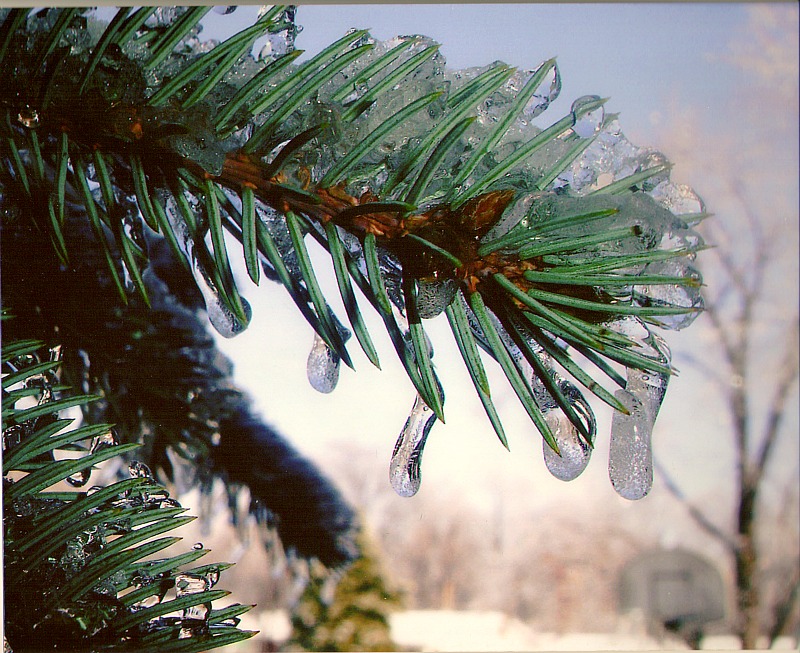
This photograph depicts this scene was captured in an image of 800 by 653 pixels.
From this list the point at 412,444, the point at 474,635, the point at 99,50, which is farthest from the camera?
the point at 474,635

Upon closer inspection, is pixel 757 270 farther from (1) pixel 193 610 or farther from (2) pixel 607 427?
(1) pixel 193 610

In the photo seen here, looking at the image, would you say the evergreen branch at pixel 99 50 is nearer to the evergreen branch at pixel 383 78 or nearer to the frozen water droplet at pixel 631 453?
the evergreen branch at pixel 383 78

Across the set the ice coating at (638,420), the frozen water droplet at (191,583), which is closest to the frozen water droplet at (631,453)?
the ice coating at (638,420)

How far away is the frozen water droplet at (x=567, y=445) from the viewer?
0.32 meters

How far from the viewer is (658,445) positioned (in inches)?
18.0

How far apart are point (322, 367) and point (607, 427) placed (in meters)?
0.19

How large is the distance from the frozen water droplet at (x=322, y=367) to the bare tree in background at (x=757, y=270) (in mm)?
270

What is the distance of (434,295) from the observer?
0.24 metres

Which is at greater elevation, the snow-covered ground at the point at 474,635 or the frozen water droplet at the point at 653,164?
the frozen water droplet at the point at 653,164

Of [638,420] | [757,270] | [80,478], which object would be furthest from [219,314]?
[757,270]

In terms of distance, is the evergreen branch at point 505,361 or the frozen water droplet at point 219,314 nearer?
the evergreen branch at point 505,361

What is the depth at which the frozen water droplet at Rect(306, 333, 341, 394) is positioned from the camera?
35 centimetres

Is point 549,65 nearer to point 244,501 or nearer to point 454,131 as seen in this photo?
point 454,131

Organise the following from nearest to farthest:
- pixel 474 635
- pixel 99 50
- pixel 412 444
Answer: pixel 99 50
pixel 412 444
pixel 474 635
